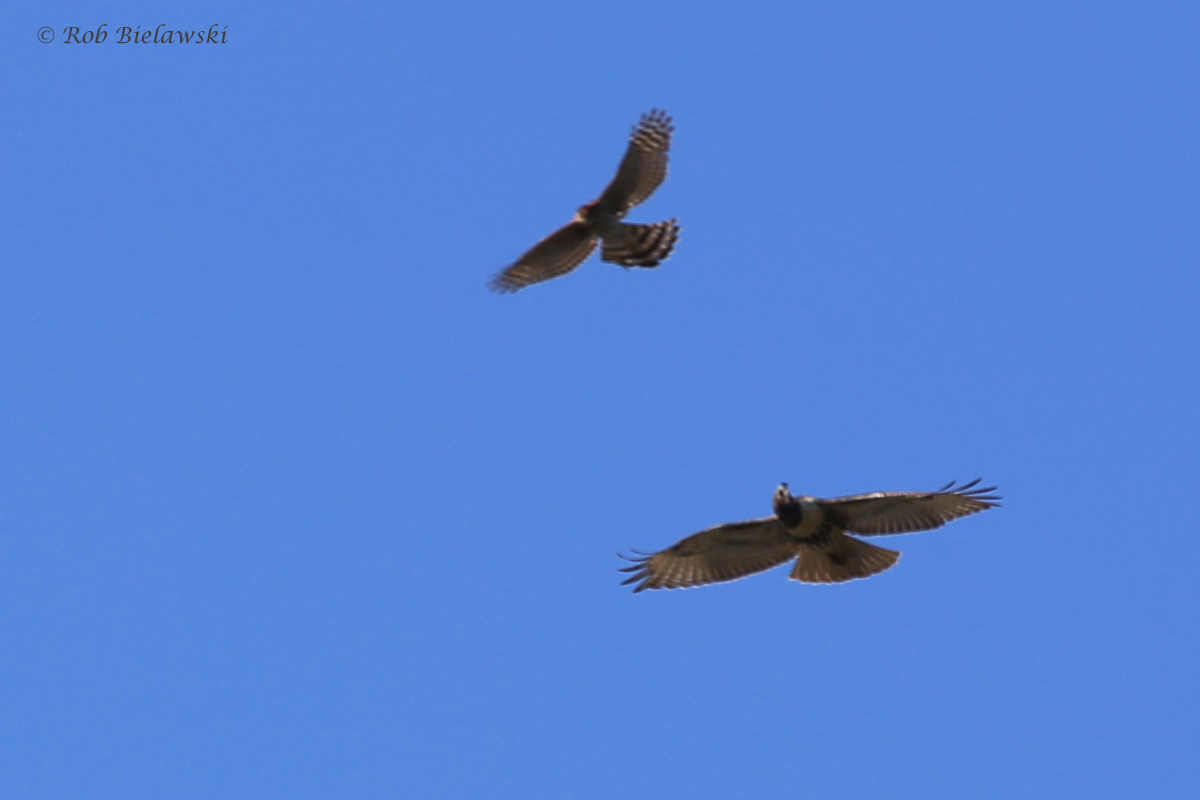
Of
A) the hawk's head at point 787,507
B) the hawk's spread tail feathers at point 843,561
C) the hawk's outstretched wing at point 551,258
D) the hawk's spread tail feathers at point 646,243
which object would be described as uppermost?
the hawk's outstretched wing at point 551,258

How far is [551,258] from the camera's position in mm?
18328

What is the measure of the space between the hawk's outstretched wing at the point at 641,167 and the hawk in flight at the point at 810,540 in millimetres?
4212

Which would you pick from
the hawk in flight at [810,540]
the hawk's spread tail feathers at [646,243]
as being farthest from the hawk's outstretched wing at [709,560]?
the hawk's spread tail feathers at [646,243]

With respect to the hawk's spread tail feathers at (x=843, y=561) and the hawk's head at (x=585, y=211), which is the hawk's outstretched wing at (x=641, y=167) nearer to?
the hawk's head at (x=585, y=211)

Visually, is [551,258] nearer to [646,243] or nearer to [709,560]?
[646,243]

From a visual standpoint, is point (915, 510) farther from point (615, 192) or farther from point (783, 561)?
point (615, 192)

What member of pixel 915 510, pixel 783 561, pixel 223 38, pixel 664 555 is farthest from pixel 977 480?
pixel 223 38

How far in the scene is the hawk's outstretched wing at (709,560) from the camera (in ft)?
53.0

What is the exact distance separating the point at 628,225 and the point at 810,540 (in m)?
4.44

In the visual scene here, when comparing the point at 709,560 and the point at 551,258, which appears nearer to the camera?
the point at 709,560

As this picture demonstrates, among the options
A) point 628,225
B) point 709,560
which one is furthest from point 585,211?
point 709,560

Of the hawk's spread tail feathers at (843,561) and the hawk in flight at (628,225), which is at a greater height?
the hawk in flight at (628,225)

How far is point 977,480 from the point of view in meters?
15.5

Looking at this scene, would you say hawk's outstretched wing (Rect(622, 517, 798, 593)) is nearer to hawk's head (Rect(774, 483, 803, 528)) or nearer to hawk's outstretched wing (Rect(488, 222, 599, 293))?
hawk's head (Rect(774, 483, 803, 528))
